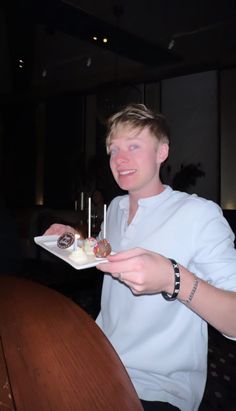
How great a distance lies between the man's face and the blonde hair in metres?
0.02

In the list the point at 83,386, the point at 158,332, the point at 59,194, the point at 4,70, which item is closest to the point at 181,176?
the point at 59,194

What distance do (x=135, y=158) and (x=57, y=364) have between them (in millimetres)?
783

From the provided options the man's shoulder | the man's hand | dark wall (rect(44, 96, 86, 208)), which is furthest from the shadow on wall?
the man's hand

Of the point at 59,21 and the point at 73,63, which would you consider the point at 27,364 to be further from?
the point at 73,63

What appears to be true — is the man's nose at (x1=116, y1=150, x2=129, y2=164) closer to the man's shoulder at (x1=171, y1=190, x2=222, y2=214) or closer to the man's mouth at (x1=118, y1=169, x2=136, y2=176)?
the man's mouth at (x1=118, y1=169, x2=136, y2=176)

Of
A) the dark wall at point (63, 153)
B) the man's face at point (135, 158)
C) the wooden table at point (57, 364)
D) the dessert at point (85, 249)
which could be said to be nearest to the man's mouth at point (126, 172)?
the man's face at point (135, 158)

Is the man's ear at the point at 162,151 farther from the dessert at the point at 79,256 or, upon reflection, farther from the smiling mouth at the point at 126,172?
the dessert at the point at 79,256

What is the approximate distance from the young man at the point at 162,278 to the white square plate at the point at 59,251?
0.30 ft

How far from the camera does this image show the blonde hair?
47.8 inches

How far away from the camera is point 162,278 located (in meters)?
0.81

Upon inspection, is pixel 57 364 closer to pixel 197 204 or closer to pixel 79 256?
pixel 79 256

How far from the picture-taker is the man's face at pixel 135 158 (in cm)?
118

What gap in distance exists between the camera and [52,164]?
19.8 ft

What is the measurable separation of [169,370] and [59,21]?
5154mm
